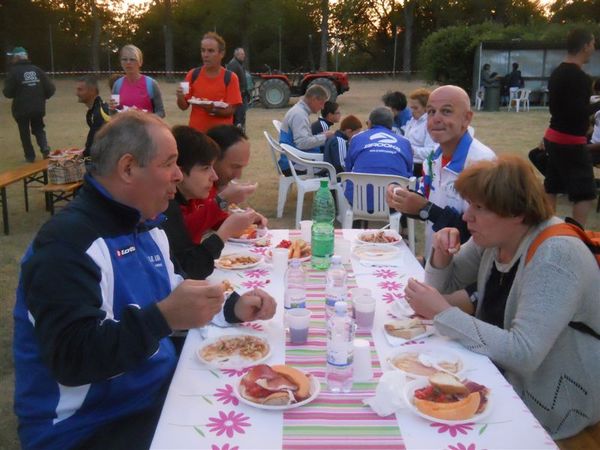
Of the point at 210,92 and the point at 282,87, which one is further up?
the point at 282,87

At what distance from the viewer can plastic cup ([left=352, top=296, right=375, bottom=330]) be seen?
2.02 meters

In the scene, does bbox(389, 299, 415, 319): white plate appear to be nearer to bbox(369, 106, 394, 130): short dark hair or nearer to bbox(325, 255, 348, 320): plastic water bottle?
bbox(325, 255, 348, 320): plastic water bottle

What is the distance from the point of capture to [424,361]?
1.75 meters

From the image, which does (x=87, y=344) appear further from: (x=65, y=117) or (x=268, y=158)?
(x=65, y=117)

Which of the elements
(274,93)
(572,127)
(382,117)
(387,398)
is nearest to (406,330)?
(387,398)

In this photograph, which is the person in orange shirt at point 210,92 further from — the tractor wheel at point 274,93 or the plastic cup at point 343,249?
the tractor wheel at point 274,93

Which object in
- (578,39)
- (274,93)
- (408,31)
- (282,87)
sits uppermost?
(408,31)

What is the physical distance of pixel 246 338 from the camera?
1.93 meters

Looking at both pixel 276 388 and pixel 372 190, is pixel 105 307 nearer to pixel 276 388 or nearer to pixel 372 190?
pixel 276 388

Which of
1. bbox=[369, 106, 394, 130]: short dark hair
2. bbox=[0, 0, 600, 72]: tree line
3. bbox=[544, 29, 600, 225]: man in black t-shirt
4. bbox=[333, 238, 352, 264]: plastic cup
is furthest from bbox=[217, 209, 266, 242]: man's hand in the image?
bbox=[0, 0, 600, 72]: tree line

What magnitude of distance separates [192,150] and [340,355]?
4.84 ft

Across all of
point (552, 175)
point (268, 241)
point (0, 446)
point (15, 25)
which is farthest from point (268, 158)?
point (15, 25)

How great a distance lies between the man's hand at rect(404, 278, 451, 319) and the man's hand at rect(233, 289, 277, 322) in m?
0.51

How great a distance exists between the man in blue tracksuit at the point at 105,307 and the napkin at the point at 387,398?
0.51m
